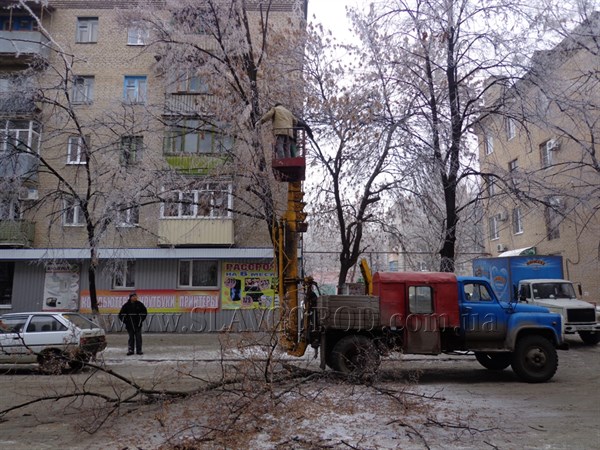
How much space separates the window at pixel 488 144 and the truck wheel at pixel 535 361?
282 inches

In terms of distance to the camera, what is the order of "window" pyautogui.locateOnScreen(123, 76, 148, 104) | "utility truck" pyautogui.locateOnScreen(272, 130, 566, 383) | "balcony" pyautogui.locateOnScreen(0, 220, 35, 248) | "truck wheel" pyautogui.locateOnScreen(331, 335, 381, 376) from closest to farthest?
"truck wheel" pyautogui.locateOnScreen(331, 335, 381, 376)
"utility truck" pyautogui.locateOnScreen(272, 130, 566, 383)
"balcony" pyautogui.locateOnScreen(0, 220, 35, 248)
"window" pyautogui.locateOnScreen(123, 76, 148, 104)

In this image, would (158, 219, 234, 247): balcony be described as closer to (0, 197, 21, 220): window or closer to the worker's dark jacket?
(0, 197, 21, 220): window

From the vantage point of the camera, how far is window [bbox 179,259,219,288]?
868 inches

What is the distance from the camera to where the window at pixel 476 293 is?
11.2 metres

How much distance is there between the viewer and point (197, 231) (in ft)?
69.7

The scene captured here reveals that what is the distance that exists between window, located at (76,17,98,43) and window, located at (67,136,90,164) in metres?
6.11

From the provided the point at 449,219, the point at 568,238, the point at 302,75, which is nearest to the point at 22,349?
the point at 302,75

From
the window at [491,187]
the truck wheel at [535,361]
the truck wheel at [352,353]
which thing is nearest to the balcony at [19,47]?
the window at [491,187]

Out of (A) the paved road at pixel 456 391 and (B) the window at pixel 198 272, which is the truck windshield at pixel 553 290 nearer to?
(A) the paved road at pixel 456 391

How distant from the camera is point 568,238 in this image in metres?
24.5

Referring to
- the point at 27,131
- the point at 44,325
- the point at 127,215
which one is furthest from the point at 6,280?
the point at 44,325

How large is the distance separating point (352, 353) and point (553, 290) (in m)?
10.0

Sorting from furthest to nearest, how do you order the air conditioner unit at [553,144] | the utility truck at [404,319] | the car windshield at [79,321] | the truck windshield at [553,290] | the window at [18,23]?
the window at [18,23] < the air conditioner unit at [553,144] < the truck windshield at [553,290] < the car windshield at [79,321] < the utility truck at [404,319]

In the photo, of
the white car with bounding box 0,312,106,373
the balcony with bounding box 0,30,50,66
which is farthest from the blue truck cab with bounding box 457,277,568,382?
the balcony with bounding box 0,30,50,66
